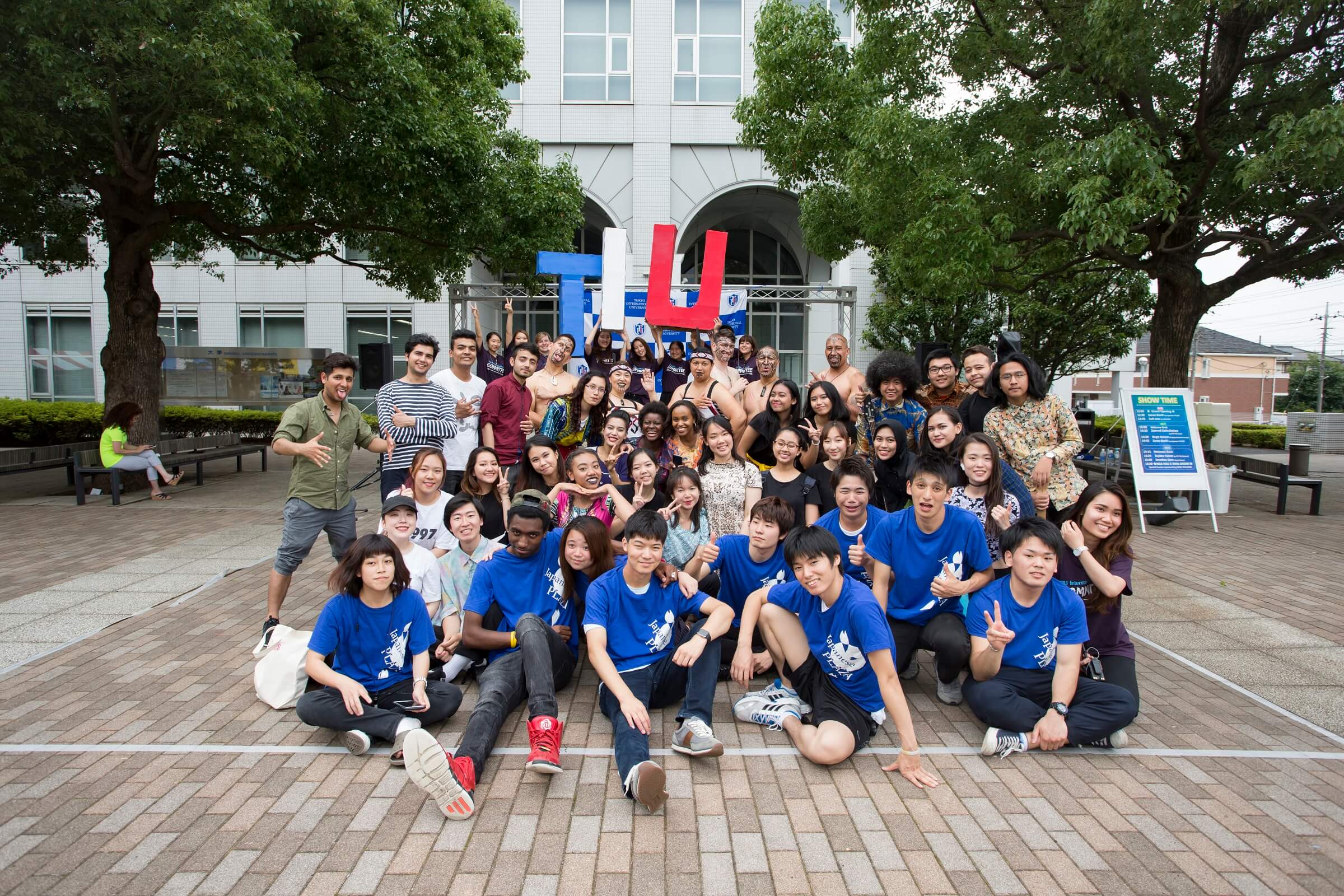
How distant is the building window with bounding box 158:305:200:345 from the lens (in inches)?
903

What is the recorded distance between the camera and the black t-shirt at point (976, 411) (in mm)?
5551

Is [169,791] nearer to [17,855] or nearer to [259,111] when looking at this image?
[17,855]

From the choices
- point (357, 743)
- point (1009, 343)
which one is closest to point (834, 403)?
point (1009, 343)

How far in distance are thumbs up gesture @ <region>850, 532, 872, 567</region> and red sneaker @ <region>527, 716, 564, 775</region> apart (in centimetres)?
182

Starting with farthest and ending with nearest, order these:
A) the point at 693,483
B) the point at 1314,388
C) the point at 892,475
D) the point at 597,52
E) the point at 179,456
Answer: the point at 1314,388 < the point at 597,52 < the point at 179,456 < the point at 892,475 < the point at 693,483

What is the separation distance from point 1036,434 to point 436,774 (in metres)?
4.30

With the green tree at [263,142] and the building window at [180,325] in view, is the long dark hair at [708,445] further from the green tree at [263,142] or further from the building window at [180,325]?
the building window at [180,325]

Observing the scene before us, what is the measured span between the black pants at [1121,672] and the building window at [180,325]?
993 inches

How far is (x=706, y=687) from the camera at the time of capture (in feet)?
12.5

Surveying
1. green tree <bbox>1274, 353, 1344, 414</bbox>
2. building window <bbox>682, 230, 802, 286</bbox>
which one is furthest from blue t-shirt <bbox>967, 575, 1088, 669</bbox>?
green tree <bbox>1274, 353, 1344, 414</bbox>

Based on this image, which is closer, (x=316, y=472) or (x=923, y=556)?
(x=923, y=556)

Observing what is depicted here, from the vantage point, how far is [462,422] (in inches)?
251

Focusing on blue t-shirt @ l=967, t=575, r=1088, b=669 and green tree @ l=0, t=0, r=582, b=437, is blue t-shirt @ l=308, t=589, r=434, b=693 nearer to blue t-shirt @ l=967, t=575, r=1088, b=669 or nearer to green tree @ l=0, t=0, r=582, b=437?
blue t-shirt @ l=967, t=575, r=1088, b=669

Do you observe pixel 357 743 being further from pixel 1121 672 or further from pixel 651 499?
pixel 1121 672
